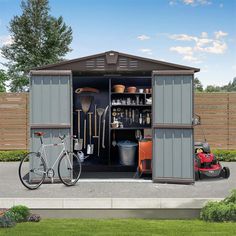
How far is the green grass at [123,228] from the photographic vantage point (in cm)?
575

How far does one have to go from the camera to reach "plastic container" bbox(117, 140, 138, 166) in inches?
424

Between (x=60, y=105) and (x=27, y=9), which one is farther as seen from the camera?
(x=27, y=9)

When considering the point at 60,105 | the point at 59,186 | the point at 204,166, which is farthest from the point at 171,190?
the point at 60,105

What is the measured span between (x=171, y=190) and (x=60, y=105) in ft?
9.25

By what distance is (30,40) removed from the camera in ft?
105

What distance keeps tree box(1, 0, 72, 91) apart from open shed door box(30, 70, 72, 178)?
76.5 ft

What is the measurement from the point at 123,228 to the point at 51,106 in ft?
12.5

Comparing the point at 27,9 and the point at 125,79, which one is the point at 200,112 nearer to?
the point at 125,79

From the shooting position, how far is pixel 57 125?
908 cm

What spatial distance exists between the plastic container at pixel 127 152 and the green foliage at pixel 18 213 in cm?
452

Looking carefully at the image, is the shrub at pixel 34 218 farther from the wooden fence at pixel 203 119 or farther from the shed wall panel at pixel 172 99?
the wooden fence at pixel 203 119

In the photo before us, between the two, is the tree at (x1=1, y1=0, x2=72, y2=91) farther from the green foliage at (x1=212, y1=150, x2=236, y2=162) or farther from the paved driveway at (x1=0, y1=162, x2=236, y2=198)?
the paved driveway at (x1=0, y1=162, x2=236, y2=198)

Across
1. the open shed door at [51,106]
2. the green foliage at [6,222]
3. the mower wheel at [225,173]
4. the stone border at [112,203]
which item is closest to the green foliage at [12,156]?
the open shed door at [51,106]

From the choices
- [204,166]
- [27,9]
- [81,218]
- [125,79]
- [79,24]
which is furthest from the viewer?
[79,24]
